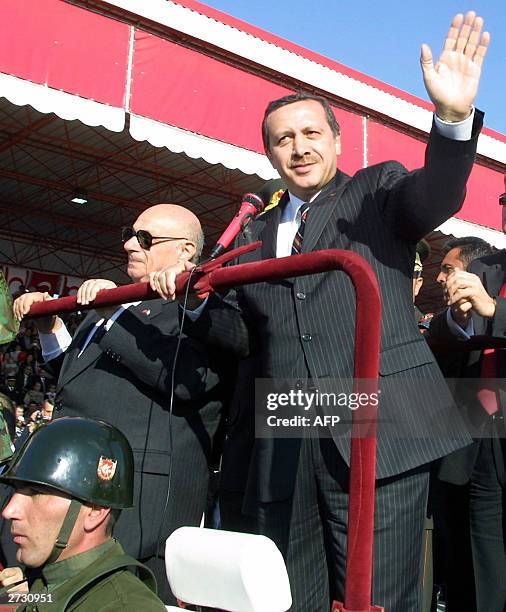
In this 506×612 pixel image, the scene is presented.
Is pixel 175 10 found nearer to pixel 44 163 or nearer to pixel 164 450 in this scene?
pixel 44 163

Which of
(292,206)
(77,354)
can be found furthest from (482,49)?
(77,354)

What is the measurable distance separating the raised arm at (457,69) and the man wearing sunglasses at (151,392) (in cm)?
119

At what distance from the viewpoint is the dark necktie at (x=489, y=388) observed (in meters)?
2.50

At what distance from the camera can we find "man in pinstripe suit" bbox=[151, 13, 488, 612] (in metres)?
1.73

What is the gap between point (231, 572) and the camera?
1496mm

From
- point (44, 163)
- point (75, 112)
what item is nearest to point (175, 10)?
point (75, 112)

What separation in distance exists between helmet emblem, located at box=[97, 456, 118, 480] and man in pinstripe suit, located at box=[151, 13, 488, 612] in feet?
1.37

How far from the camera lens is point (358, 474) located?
153cm

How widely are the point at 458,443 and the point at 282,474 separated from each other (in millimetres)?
477

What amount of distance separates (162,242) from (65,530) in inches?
51.8

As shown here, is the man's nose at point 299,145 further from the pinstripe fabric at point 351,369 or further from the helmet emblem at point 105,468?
the helmet emblem at point 105,468
